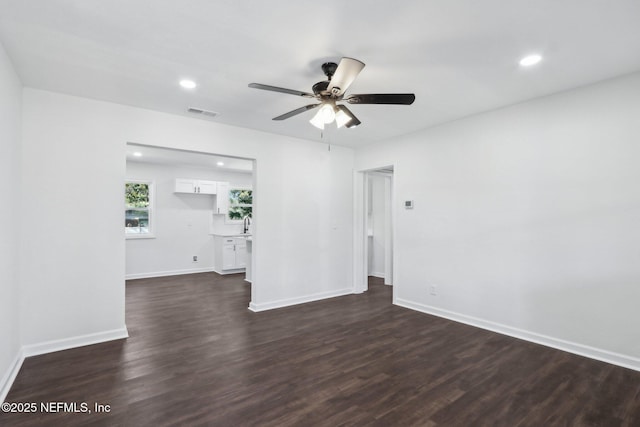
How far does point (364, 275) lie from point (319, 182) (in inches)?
73.2

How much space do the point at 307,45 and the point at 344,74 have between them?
36 centimetres

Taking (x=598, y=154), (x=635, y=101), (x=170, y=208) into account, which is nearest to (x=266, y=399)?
(x=598, y=154)

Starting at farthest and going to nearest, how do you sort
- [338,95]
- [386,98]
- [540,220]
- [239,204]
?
[239,204]
[540,220]
[338,95]
[386,98]

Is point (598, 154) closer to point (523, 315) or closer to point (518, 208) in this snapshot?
point (518, 208)

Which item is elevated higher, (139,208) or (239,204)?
(239,204)

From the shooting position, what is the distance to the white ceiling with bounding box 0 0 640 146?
6.38ft

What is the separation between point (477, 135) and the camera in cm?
388

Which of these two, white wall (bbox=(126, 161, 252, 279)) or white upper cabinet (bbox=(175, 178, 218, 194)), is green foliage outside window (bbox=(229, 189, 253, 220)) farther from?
white upper cabinet (bbox=(175, 178, 218, 194))

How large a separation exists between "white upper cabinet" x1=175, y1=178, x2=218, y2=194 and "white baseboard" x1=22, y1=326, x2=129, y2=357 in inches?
163

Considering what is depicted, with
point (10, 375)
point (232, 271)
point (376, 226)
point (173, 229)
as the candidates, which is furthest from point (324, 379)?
point (173, 229)

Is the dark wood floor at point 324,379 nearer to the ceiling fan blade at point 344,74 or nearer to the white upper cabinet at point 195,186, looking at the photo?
the ceiling fan blade at point 344,74

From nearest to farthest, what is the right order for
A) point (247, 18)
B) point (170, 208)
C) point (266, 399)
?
point (247, 18)
point (266, 399)
point (170, 208)

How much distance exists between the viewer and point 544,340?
3275 millimetres

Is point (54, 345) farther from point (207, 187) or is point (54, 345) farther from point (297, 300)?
point (207, 187)
